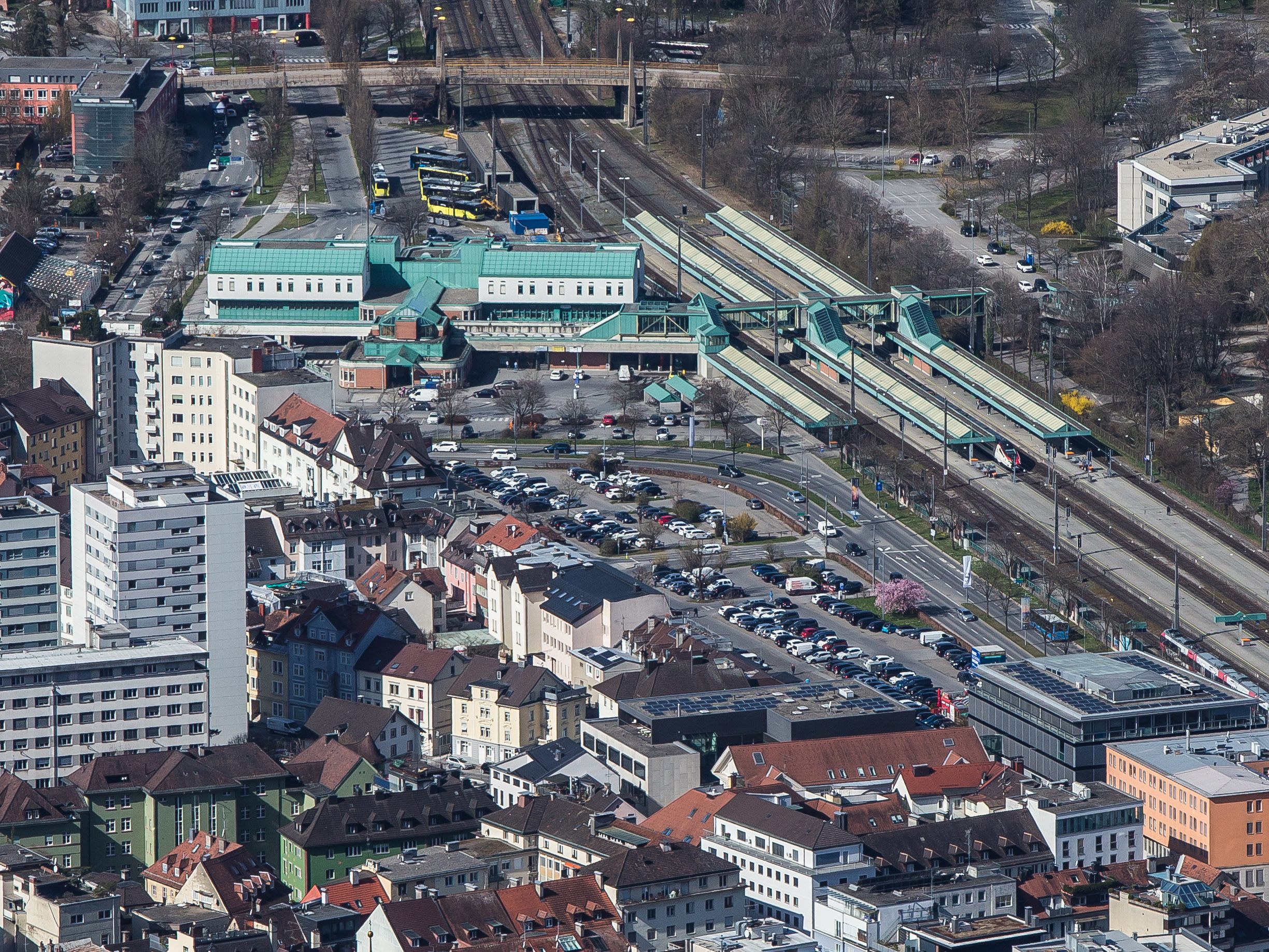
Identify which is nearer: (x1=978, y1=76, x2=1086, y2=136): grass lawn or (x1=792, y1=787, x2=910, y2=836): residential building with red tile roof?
(x1=792, y1=787, x2=910, y2=836): residential building with red tile roof

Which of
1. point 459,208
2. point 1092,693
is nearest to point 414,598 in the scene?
point 1092,693

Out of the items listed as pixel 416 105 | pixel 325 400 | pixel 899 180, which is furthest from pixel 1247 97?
pixel 325 400

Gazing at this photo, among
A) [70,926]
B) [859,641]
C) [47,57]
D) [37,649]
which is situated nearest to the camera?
[70,926]

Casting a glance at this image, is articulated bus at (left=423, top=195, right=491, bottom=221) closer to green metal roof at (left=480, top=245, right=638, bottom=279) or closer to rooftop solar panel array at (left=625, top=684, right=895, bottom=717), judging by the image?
green metal roof at (left=480, top=245, right=638, bottom=279)

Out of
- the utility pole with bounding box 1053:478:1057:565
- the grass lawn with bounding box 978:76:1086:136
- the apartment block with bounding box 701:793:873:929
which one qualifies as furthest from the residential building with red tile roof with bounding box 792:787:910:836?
the grass lawn with bounding box 978:76:1086:136

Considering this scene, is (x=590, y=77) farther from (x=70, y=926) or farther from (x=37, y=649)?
(x=70, y=926)

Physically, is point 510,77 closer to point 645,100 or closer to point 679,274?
point 645,100

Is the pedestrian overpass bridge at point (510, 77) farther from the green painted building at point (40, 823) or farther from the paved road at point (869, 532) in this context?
the green painted building at point (40, 823)
